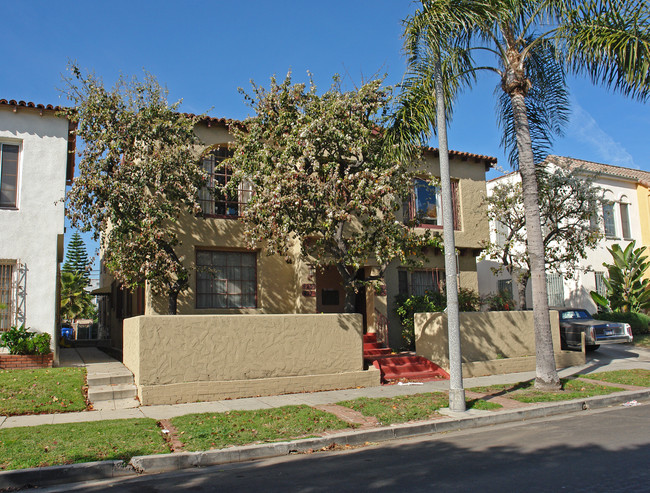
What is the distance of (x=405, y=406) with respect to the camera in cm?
1046

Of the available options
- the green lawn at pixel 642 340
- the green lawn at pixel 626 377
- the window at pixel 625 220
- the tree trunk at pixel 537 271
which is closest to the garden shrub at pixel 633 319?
the green lawn at pixel 642 340

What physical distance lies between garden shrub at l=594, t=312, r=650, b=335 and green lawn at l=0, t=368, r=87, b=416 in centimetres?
1965

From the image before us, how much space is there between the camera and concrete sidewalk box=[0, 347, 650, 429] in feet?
30.8

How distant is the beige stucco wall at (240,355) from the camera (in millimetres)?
11047

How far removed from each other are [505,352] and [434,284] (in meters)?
4.00

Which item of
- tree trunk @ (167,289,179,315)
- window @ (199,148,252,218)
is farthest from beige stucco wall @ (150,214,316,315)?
tree trunk @ (167,289,179,315)

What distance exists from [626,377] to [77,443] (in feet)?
42.3

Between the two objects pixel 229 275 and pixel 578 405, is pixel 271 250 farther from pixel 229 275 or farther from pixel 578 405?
pixel 578 405

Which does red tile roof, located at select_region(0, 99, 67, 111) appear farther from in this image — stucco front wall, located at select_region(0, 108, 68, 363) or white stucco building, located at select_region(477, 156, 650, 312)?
white stucco building, located at select_region(477, 156, 650, 312)

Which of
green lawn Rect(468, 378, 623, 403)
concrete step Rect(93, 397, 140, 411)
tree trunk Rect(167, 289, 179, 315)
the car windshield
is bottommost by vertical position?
green lawn Rect(468, 378, 623, 403)

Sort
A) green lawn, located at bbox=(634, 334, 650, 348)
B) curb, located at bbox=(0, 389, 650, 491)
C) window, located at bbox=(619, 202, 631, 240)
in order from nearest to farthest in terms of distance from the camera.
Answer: curb, located at bbox=(0, 389, 650, 491), green lawn, located at bbox=(634, 334, 650, 348), window, located at bbox=(619, 202, 631, 240)

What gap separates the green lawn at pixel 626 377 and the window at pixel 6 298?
47.8 feet

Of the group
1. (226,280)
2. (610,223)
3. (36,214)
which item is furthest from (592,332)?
(36,214)

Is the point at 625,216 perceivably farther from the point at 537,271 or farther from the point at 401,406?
the point at 401,406
